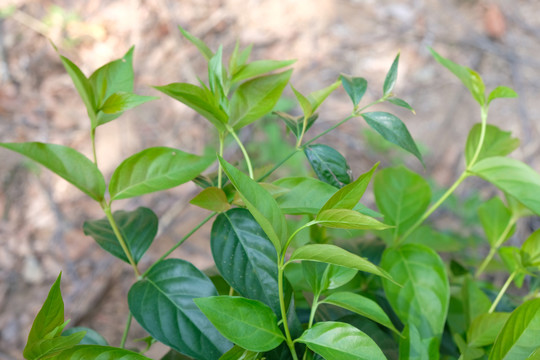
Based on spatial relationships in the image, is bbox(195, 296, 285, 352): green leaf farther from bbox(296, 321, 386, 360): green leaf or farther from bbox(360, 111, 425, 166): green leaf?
bbox(360, 111, 425, 166): green leaf

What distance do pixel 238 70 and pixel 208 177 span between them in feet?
0.48

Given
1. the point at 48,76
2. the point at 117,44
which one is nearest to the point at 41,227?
the point at 48,76

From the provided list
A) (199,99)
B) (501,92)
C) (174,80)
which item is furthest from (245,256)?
(174,80)

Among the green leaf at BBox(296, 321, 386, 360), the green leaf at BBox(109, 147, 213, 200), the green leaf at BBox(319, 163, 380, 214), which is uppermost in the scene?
the green leaf at BBox(109, 147, 213, 200)

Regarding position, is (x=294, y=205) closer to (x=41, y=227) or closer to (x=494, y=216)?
(x=494, y=216)

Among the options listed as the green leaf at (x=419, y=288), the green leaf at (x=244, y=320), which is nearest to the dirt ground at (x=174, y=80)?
the green leaf at (x=419, y=288)

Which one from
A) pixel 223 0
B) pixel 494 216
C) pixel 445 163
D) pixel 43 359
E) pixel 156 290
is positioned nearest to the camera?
pixel 43 359

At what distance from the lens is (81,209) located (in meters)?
2.22

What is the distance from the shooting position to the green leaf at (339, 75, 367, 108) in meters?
0.58

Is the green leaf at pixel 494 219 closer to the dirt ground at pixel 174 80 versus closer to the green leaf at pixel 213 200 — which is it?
the green leaf at pixel 213 200

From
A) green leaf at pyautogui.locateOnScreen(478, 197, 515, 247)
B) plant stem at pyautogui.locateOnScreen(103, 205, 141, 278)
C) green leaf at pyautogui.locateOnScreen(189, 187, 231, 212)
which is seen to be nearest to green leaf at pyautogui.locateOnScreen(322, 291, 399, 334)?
green leaf at pyautogui.locateOnScreen(189, 187, 231, 212)

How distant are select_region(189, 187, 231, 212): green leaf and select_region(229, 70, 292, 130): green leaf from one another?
0.30ft

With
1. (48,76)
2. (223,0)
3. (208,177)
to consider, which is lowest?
(208,177)

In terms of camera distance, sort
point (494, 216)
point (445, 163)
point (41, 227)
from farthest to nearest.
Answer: point (445, 163)
point (41, 227)
point (494, 216)
